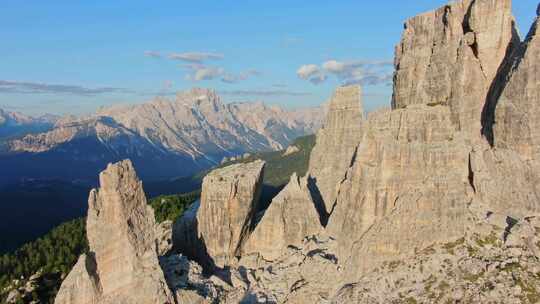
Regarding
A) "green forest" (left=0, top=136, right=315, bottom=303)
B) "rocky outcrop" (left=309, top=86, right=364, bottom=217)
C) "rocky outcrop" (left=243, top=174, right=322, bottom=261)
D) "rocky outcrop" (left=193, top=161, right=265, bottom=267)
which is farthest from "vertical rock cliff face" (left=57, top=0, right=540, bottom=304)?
"green forest" (left=0, top=136, right=315, bottom=303)

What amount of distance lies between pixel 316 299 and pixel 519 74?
44.8 m

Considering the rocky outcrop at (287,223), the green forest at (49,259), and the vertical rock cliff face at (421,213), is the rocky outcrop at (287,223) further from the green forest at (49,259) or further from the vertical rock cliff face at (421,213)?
the green forest at (49,259)

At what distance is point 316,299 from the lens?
64.2m

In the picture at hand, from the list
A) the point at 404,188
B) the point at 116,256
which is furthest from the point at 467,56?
the point at 116,256

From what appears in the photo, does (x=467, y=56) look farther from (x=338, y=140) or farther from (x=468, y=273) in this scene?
(x=468, y=273)

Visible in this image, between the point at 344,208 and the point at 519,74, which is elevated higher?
the point at 519,74

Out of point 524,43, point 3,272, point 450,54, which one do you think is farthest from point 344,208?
point 3,272

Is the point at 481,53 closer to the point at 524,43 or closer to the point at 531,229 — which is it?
the point at 524,43

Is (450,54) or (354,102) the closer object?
(450,54)

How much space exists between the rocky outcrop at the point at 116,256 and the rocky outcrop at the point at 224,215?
17.7 metres

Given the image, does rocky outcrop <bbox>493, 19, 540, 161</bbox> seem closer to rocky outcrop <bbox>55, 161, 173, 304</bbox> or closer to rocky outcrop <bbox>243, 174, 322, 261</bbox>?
rocky outcrop <bbox>243, 174, 322, 261</bbox>

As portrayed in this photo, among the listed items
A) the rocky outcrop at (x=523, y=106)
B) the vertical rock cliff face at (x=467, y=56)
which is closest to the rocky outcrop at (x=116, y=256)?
the vertical rock cliff face at (x=467, y=56)

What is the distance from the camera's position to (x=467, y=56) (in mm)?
71750

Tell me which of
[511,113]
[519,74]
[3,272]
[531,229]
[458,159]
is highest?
[519,74]
